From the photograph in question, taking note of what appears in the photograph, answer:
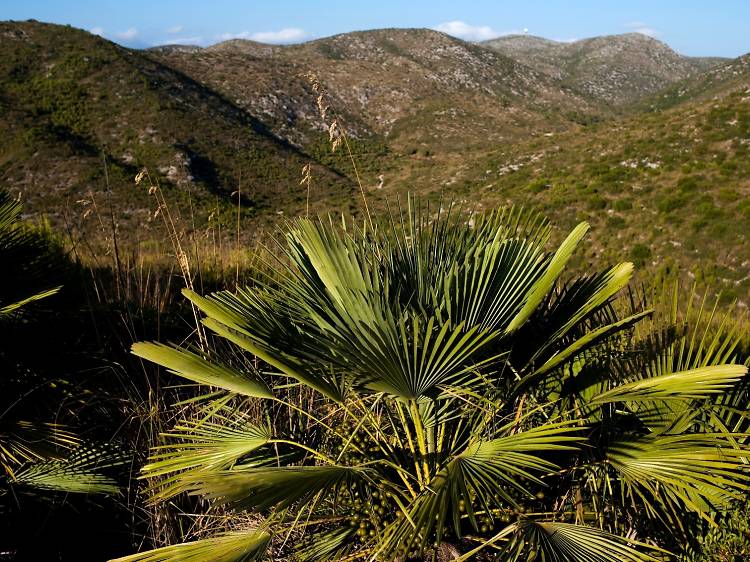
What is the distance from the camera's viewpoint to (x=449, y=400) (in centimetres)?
245

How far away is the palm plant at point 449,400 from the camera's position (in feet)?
6.42

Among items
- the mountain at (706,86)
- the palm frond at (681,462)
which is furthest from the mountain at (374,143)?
the palm frond at (681,462)

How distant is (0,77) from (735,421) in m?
41.1

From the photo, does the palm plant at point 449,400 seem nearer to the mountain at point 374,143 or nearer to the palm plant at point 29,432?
the mountain at point 374,143

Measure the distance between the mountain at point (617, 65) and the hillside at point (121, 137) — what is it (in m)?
59.0

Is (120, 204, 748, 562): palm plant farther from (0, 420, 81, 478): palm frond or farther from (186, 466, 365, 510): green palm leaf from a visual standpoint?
(0, 420, 81, 478): palm frond

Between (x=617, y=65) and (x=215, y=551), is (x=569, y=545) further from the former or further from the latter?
(x=617, y=65)

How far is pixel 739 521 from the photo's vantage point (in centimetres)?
283

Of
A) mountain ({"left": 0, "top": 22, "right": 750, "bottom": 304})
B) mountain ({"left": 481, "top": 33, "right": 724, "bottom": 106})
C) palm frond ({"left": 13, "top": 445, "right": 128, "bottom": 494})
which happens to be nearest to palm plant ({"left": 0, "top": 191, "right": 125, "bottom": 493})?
palm frond ({"left": 13, "top": 445, "right": 128, "bottom": 494})

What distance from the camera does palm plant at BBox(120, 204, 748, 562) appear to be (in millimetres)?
1957

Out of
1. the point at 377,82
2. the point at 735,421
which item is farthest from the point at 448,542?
the point at 377,82

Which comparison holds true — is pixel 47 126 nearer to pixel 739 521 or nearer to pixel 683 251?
pixel 683 251

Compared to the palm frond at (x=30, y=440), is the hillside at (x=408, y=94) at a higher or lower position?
higher

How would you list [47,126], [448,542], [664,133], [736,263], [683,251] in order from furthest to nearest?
[47,126] < [664,133] < [683,251] < [736,263] < [448,542]
